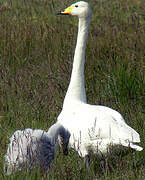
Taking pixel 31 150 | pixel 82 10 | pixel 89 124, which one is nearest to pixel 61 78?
pixel 82 10

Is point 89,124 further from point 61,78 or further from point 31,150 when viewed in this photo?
point 61,78

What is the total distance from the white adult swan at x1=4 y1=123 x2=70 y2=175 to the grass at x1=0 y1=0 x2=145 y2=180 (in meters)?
0.12

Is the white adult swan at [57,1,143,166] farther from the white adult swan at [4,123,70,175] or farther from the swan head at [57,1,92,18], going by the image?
the swan head at [57,1,92,18]

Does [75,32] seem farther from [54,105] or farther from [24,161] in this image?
[24,161]

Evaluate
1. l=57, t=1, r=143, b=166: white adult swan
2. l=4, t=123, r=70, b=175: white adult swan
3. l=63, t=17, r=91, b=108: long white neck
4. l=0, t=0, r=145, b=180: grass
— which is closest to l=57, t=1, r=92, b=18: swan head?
l=63, t=17, r=91, b=108: long white neck

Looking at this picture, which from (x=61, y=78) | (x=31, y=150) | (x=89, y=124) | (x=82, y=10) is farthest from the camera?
(x=61, y=78)

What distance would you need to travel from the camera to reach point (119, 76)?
6262 mm

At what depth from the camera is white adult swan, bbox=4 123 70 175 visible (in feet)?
13.2

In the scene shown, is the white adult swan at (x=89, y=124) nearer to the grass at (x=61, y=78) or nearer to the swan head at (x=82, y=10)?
the grass at (x=61, y=78)

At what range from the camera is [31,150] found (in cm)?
393

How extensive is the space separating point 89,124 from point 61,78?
6.90 feet

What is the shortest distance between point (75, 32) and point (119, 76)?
233cm

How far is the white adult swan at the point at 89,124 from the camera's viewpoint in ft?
14.1

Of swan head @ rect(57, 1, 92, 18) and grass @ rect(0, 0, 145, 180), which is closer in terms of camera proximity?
grass @ rect(0, 0, 145, 180)
